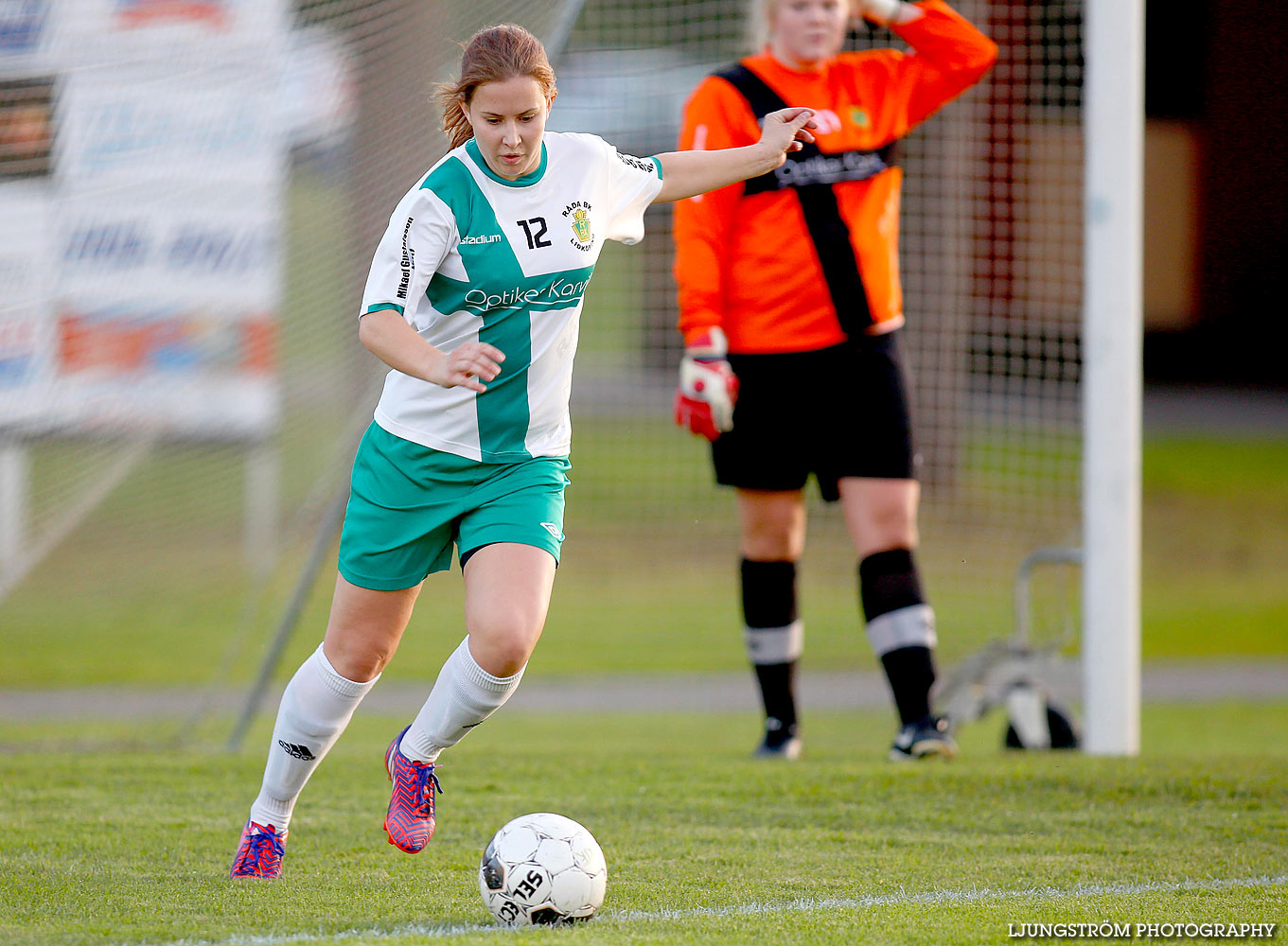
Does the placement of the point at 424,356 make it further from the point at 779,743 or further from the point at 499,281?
the point at 779,743

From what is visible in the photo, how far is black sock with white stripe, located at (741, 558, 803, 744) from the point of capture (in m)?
5.28

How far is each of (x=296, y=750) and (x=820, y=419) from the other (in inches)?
87.7

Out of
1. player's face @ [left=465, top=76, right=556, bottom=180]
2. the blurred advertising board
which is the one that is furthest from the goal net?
player's face @ [left=465, top=76, right=556, bottom=180]

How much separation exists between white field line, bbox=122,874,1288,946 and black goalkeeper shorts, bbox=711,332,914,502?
1.84m

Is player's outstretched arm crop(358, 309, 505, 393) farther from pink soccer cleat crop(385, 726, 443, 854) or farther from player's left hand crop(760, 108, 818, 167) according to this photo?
player's left hand crop(760, 108, 818, 167)

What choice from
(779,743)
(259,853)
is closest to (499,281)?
(259,853)

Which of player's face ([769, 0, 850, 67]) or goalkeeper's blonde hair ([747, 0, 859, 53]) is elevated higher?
goalkeeper's blonde hair ([747, 0, 859, 53])

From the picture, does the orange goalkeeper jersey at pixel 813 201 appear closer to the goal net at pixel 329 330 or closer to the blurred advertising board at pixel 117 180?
the goal net at pixel 329 330

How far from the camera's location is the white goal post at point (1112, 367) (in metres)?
5.41

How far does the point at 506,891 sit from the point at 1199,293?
21353mm

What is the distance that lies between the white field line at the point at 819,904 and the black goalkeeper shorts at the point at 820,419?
1840 mm

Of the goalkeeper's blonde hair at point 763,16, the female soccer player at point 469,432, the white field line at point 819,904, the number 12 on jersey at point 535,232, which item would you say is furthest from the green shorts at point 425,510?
the goalkeeper's blonde hair at point 763,16

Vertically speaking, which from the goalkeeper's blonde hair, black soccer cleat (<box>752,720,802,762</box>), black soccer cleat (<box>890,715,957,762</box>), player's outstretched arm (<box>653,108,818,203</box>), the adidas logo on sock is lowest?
black soccer cleat (<box>752,720,802,762</box>)

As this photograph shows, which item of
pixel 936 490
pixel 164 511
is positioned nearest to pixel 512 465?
pixel 164 511
